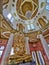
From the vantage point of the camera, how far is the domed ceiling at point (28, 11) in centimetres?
1034

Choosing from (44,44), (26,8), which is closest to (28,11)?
(26,8)

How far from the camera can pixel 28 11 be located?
10820 millimetres

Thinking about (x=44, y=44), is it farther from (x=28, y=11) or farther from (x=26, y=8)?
(x=26, y=8)

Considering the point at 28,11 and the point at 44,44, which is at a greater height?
the point at 28,11

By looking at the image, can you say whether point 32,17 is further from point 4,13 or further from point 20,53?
point 20,53

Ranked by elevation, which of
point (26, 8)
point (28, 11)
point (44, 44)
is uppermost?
point (26, 8)

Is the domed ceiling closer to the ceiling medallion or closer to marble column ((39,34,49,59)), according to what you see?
the ceiling medallion

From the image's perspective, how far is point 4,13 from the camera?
1026cm

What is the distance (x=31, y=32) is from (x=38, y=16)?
0.95 metres

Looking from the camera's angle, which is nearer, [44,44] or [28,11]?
[44,44]

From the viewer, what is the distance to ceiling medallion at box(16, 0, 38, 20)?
10.7m

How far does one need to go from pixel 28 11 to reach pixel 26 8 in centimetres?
21

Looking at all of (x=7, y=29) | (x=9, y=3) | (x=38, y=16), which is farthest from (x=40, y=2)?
(x=7, y=29)

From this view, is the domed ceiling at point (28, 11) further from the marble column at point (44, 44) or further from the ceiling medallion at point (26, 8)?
the marble column at point (44, 44)
